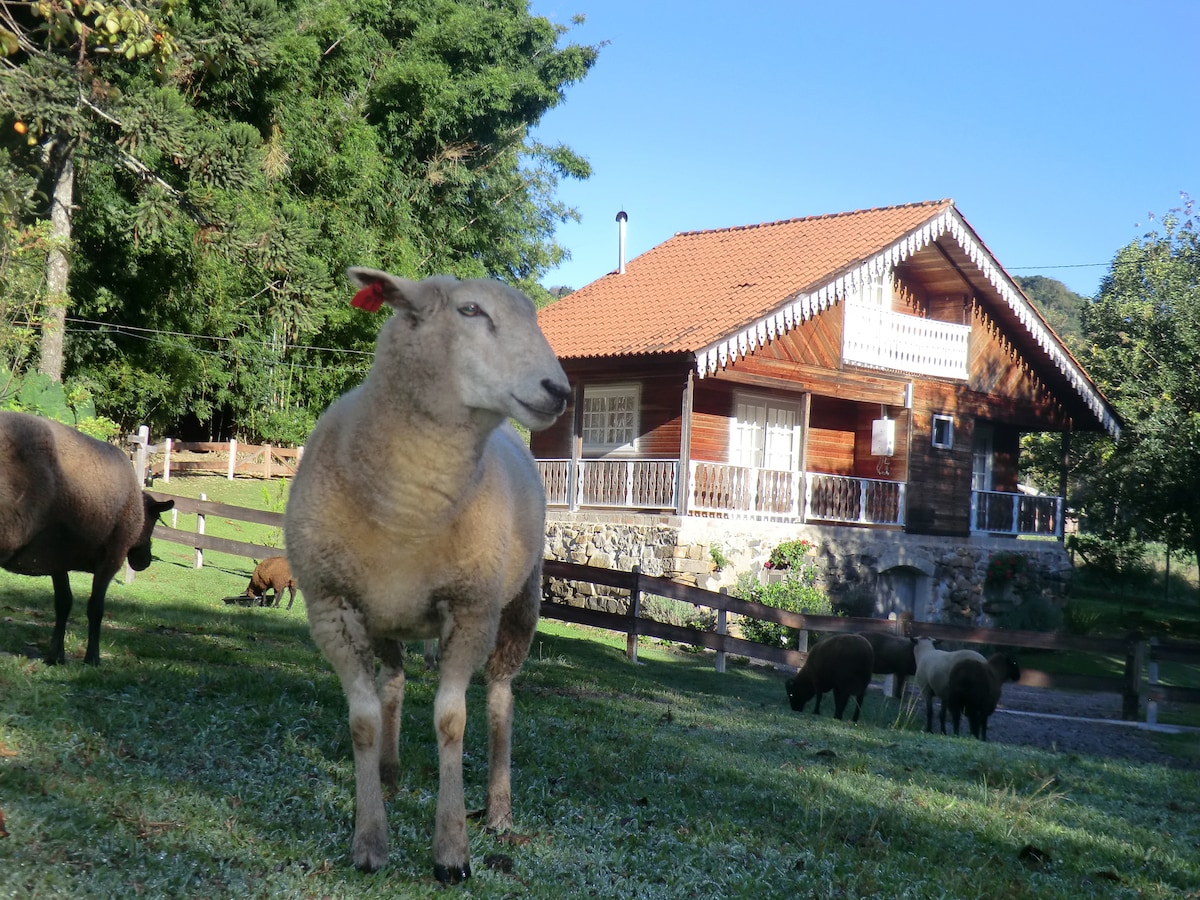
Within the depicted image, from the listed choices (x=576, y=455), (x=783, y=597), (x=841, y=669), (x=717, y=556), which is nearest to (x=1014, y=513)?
(x=783, y=597)

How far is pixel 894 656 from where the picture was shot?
13195 mm

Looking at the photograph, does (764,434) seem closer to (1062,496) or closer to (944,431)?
(944,431)

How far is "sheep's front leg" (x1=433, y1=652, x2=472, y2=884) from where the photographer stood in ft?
12.8

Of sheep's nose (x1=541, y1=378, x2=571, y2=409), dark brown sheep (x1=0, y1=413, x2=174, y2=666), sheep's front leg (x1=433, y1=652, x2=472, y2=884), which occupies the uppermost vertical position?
sheep's nose (x1=541, y1=378, x2=571, y2=409)

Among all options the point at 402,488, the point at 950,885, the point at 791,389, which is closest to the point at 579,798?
the point at 950,885

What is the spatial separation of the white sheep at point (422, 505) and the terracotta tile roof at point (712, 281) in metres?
14.4

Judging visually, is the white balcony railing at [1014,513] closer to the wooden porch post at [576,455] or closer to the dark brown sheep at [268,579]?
the wooden porch post at [576,455]

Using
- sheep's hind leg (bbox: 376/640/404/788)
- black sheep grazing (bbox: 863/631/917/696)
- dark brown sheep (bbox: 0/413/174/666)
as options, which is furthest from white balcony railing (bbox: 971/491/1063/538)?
sheep's hind leg (bbox: 376/640/404/788)

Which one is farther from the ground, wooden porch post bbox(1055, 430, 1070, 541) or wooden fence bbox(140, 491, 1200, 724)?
wooden porch post bbox(1055, 430, 1070, 541)

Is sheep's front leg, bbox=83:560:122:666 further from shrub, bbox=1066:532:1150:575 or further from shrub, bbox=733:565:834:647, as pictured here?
shrub, bbox=1066:532:1150:575

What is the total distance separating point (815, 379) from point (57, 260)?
600 inches

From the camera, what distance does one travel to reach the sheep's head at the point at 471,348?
147 inches

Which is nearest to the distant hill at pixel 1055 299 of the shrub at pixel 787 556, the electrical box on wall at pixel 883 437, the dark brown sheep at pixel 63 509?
the electrical box on wall at pixel 883 437

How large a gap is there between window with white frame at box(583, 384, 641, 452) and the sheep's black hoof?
59.3ft
